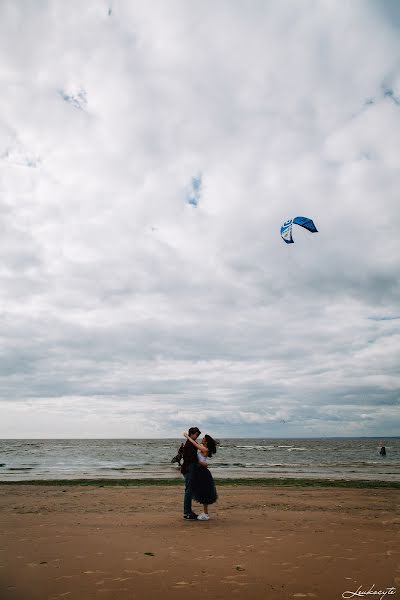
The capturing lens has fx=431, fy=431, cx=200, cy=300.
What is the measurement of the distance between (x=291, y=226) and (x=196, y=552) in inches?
534

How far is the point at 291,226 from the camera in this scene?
18125 millimetres

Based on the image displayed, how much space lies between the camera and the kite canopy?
52.9 feet

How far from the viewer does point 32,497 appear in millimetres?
16906

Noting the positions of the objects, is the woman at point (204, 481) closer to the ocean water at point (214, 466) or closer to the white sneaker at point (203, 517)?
the white sneaker at point (203, 517)

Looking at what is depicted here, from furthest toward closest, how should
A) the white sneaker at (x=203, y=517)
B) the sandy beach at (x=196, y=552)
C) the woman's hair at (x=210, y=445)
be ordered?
the white sneaker at (x=203, y=517), the woman's hair at (x=210, y=445), the sandy beach at (x=196, y=552)

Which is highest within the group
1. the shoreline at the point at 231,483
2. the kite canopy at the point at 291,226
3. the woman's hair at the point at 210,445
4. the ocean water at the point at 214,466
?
the kite canopy at the point at 291,226

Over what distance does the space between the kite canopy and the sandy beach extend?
9.59 metres

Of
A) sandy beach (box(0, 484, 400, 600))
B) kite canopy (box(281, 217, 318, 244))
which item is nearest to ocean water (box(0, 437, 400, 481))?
sandy beach (box(0, 484, 400, 600))

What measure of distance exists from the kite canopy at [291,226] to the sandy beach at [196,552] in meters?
9.59

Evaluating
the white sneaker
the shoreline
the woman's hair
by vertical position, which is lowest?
the shoreline

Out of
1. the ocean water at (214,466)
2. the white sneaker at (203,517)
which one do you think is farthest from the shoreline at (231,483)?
the white sneaker at (203,517)

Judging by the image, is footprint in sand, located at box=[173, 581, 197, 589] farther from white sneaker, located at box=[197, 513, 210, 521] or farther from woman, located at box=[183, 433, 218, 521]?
white sneaker, located at box=[197, 513, 210, 521]

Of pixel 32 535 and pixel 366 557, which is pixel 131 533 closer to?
pixel 32 535

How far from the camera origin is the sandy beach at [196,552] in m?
5.77
